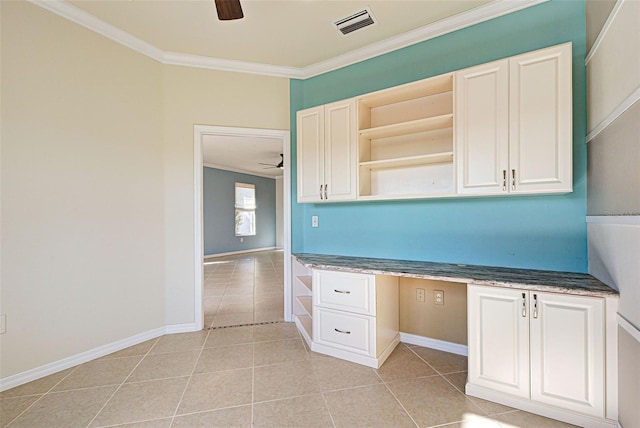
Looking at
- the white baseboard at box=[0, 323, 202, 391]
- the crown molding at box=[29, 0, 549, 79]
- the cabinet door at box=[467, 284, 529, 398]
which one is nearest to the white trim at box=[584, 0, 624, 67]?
the crown molding at box=[29, 0, 549, 79]

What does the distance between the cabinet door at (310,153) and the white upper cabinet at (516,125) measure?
1183 mm

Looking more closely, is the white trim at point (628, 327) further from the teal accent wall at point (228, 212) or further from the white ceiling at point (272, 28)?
the teal accent wall at point (228, 212)

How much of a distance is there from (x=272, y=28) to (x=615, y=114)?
8.05 feet

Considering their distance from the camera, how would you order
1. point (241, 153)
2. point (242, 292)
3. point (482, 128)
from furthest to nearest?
point (241, 153), point (242, 292), point (482, 128)

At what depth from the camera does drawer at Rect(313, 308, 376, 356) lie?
2.21 m

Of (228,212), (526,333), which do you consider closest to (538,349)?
(526,333)

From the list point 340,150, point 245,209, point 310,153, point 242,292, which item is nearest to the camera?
point 340,150

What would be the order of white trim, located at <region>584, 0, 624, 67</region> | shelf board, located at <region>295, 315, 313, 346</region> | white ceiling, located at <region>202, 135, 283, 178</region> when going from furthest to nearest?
white ceiling, located at <region>202, 135, 283, 178</region> < shelf board, located at <region>295, 315, 313, 346</region> < white trim, located at <region>584, 0, 624, 67</region>

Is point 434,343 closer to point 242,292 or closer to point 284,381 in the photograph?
point 284,381

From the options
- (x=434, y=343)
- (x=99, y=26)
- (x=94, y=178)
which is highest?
(x=99, y=26)

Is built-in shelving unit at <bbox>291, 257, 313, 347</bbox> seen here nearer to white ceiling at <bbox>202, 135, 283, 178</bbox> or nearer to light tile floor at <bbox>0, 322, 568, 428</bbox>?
light tile floor at <bbox>0, 322, 568, 428</bbox>

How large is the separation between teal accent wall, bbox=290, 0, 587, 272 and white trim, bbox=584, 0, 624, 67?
9 centimetres

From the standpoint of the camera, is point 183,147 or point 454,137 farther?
point 183,147

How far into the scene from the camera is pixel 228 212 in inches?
341
